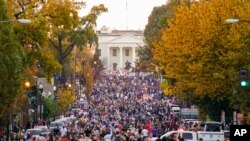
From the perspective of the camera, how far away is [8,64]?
39469mm

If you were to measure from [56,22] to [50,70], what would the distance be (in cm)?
271

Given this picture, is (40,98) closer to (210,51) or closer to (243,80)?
(210,51)

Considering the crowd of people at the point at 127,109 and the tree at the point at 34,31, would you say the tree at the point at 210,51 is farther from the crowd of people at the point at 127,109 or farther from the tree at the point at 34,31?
the tree at the point at 34,31

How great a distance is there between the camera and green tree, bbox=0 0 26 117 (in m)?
39.2

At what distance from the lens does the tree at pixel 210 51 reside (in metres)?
49.6

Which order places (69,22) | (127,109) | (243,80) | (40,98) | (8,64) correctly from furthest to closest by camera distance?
(127,109) → (40,98) → (69,22) → (8,64) → (243,80)

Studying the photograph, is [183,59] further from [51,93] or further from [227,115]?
[51,93]

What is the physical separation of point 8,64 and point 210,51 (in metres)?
16.9

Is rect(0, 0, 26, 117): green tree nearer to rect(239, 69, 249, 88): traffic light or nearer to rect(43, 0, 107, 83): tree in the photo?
rect(43, 0, 107, 83): tree

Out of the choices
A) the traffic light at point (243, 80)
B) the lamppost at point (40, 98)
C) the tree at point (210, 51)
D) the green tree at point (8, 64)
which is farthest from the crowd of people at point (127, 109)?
the green tree at point (8, 64)

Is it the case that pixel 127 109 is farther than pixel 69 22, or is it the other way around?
pixel 127 109

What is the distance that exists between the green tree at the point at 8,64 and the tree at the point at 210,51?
12.2 metres

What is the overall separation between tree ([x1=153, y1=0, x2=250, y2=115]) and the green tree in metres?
12.2

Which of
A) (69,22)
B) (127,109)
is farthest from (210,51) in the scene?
(127,109)
